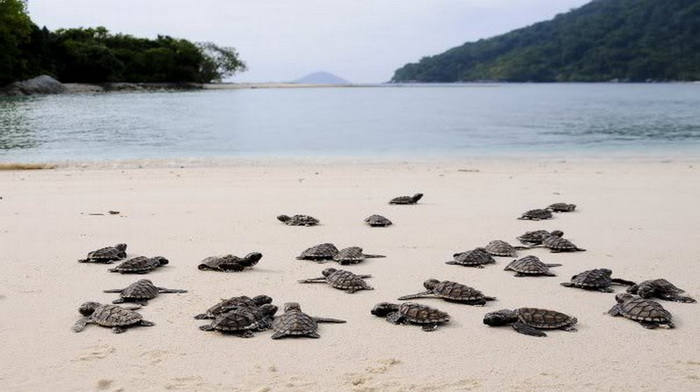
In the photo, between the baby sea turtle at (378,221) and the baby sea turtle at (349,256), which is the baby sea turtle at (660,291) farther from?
the baby sea turtle at (378,221)

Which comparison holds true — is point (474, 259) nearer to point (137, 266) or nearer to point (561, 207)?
point (137, 266)

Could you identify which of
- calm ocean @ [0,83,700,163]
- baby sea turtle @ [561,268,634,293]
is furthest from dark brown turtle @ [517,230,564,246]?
calm ocean @ [0,83,700,163]

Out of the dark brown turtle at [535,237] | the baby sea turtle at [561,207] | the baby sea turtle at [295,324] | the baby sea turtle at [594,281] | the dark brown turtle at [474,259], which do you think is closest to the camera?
the baby sea turtle at [295,324]

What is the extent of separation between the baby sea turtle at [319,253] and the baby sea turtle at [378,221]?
193 centimetres

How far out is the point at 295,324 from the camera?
203 inches

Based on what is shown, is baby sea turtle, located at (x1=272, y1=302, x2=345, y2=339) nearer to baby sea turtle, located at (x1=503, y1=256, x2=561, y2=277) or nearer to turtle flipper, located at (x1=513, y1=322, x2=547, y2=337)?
turtle flipper, located at (x1=513, y1=322, x2=547, y2=337)

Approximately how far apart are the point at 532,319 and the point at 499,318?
288 millimetres

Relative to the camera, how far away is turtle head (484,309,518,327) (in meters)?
5.29

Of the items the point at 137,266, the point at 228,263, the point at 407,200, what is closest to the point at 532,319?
the point at 228,263

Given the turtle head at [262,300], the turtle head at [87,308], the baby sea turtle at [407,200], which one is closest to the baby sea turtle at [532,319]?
the turtle head at [262,300]

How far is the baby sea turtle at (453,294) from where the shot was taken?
5895mm

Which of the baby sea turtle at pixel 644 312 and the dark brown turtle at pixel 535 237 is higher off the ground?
the baby sea turtle at pixel 644 312

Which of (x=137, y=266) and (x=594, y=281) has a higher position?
(x=594, y=281)

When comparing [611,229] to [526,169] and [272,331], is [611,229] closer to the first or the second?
[272,331]
